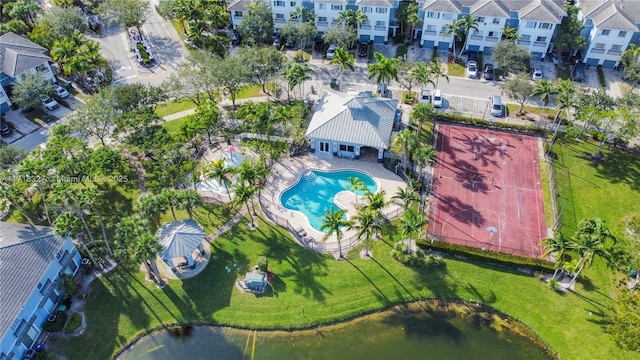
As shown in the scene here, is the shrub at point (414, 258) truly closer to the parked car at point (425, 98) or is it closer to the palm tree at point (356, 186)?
the palm tree at point (356, 186)

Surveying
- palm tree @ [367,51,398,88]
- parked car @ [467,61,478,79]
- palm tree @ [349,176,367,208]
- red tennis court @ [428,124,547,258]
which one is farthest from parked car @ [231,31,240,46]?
palm tree @ [349,176,367,208]

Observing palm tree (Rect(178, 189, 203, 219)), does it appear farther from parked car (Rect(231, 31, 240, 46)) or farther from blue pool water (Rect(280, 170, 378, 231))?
parked car (Rect(231, 31, 240, 46))

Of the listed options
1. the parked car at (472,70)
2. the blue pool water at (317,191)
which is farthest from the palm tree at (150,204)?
the parked car at (472,70)

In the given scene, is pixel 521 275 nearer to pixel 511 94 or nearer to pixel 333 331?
pixel 333 331

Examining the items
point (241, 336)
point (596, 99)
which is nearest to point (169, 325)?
point (241, 336)

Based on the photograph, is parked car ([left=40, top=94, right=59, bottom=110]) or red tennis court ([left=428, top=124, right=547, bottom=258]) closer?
red tennis court ([left=428, top=124, right=547, bottom=258])
